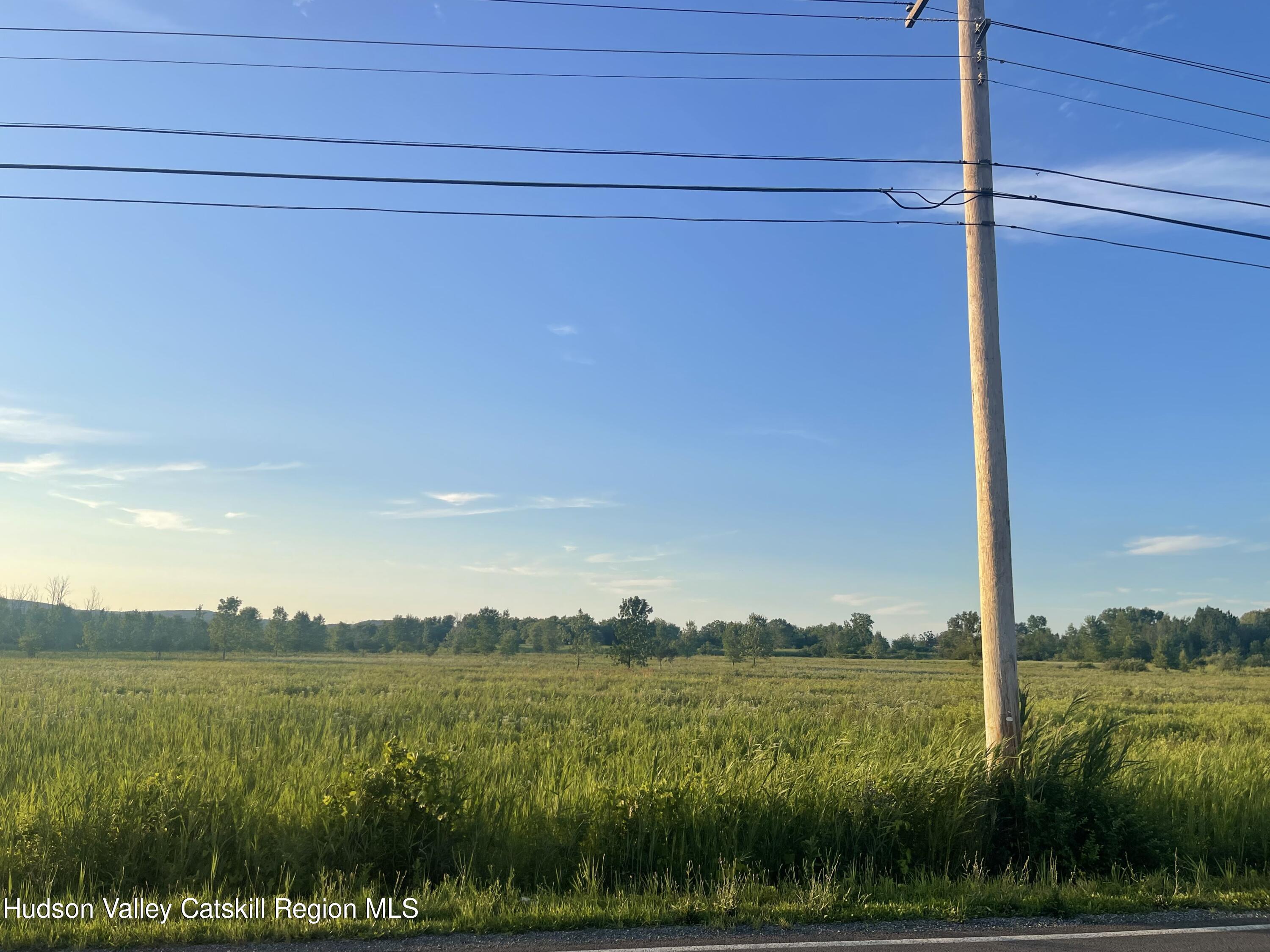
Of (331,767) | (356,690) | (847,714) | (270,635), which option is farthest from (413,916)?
(270,635)

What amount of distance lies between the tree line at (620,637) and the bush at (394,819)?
68.2 metres

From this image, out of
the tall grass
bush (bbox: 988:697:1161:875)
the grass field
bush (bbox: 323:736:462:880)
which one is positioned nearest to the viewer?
the grass field

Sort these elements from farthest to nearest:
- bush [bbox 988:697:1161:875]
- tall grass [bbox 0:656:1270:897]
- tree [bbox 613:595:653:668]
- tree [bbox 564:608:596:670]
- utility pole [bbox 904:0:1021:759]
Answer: tree [bbox 564:608:596:670]
tree [bbox 613:595:653:668]
utility pole [bbox 904:0:1021:759]
bush [bbox 988:697:1161:875]
tall grass [bbox 0:656:1270:897]

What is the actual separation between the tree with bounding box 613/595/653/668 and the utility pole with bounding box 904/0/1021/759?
64436 mm

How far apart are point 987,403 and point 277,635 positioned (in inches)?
4152

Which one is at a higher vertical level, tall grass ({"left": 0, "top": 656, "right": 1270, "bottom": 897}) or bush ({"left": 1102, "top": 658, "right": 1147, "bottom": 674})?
tall grass ({"left": 0, "top": 656, "right": 1270, "bottom": 897})

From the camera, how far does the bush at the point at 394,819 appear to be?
307 inches

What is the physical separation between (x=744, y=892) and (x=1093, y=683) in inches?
2093

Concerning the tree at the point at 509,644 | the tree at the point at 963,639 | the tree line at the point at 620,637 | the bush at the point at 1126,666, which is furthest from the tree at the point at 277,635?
the bush at the point at 1126,666

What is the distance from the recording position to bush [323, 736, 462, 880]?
779 centimetres

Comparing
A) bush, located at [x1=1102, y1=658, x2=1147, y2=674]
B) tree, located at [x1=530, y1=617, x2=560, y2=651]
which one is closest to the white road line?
bush, located at [x1=1102, y1=658, x2=1147, y2=674]

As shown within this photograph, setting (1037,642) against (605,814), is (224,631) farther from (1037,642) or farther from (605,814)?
(1037,642)

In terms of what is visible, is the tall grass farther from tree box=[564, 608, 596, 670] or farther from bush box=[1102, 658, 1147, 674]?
bush box=[1102, 658, 1147, 674]

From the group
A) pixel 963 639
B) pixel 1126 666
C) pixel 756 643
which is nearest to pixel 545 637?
pixel 756 643
